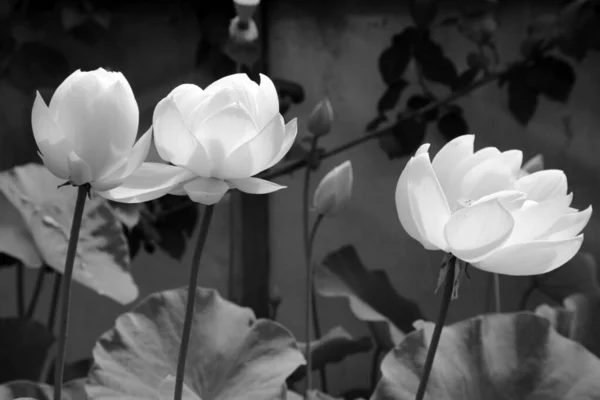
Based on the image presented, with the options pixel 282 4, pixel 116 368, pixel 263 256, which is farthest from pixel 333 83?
pixel 116 368

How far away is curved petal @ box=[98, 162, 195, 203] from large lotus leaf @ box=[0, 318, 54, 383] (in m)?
0.40

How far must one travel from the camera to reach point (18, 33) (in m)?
1.00

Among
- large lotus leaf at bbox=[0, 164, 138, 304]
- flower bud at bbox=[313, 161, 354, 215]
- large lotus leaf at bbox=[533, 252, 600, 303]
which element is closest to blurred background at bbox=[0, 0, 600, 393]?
large lotus leaf at bbox=[533, 252, 600, 303]

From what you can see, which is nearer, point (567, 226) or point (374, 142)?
point (567, 226)

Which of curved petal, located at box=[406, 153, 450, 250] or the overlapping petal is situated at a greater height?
the overlapping petal

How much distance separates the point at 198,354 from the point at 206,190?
23 cm

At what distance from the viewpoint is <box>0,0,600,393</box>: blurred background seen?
3.38 feet

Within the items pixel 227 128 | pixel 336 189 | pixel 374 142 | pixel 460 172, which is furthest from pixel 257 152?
pixel 374 142

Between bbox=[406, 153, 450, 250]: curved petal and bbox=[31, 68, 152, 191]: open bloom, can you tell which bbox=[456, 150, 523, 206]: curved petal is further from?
bbox=[31, 68, 152, 191]: open bloom

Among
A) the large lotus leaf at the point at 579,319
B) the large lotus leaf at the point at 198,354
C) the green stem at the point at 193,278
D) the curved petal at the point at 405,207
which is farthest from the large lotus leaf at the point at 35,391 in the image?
the large lotus leaf at the point at 579,319

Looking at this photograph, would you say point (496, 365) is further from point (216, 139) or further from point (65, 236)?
point (65, 236)

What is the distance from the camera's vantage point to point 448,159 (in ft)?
1.12

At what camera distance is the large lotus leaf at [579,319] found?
620 millimetres

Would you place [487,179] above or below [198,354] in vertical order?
above
